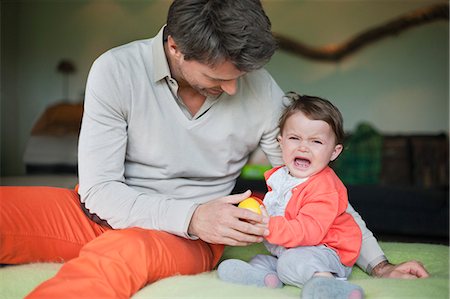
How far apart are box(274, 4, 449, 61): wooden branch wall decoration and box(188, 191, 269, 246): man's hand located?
415cm

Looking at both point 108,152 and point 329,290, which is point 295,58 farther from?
point 329,290

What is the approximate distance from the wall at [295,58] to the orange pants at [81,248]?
3.80m

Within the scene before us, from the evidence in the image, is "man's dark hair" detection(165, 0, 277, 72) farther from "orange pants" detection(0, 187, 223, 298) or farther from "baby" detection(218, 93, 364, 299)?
"orange pants" detection(0, 187, 223, 298)

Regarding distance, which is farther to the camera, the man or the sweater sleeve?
the sweater sleeve

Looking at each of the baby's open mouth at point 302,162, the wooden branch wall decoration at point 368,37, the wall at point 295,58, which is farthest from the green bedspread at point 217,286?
the wooden branch wall decoration at point 368,37

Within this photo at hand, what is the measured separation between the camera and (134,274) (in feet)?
4.23

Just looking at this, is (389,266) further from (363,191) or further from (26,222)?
(363,191)

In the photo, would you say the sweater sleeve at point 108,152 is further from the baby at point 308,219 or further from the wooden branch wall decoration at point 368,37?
the wooden branch wall decoration at point 368,37

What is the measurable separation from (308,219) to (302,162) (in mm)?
225

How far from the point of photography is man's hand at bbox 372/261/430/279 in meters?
1.56

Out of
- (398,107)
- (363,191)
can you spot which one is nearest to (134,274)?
(363,191)

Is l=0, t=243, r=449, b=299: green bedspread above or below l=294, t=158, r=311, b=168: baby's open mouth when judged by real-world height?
below

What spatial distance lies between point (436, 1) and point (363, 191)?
2.45 meters

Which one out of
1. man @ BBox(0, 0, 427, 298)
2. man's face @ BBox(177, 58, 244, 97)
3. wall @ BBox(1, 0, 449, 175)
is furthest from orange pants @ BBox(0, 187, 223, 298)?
wall @ BBox(1, 0, 449, 175)
